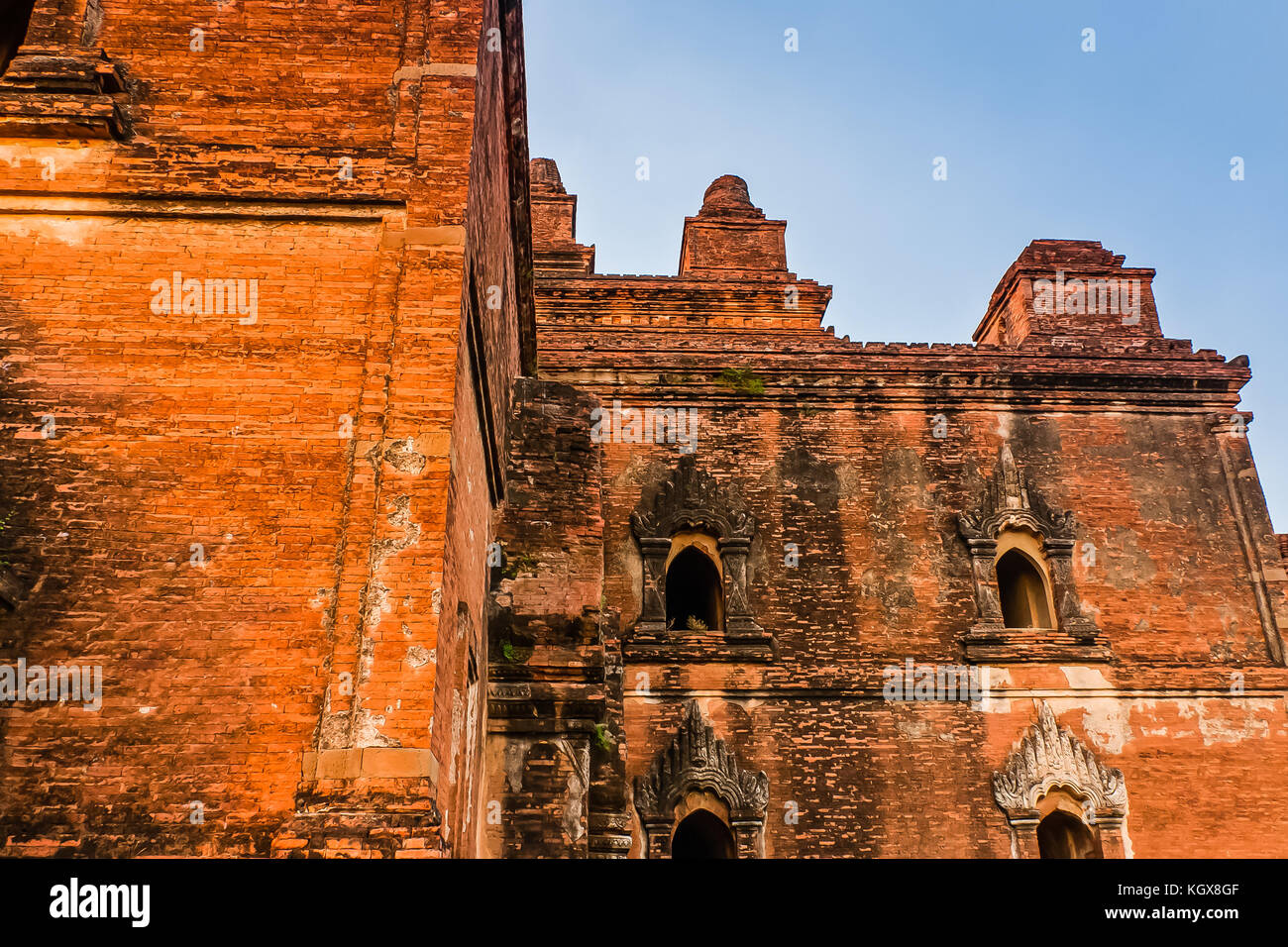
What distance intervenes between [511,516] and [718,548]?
3.68 metres

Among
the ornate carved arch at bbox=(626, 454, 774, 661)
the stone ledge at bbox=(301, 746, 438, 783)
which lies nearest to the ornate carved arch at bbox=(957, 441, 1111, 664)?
the ornate carved arch at bbox=(626, 454, 774, 661)

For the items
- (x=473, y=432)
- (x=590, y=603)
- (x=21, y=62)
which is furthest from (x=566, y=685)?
(x=21, y=62)

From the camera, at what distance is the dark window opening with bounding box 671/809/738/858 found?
1090 centimetres

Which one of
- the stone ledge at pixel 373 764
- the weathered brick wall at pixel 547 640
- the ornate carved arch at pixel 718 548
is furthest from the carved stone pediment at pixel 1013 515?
the stone ledge at pixel 373 764

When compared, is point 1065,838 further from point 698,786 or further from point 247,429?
point 247,429

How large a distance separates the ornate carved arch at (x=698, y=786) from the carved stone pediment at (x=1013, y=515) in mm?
3915

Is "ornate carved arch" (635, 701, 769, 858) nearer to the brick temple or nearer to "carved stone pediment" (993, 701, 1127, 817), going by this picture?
the brick temple

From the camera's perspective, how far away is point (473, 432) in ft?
22.7

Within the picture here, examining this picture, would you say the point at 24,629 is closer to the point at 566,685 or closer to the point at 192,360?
the point at 192,360

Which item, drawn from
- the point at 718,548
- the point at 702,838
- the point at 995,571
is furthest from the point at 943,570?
the point at 702,838

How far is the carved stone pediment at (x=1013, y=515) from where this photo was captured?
12.1 m

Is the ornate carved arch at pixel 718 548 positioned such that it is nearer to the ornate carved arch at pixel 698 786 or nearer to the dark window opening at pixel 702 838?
the ornate carved arch at pixel 698 786

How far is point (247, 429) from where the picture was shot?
18.5ft
